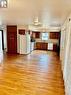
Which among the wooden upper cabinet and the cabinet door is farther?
the cabinet door

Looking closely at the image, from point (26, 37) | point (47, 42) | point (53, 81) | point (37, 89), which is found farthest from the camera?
point (47, 42)

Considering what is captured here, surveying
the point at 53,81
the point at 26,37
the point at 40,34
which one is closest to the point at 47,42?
the point at 40,34

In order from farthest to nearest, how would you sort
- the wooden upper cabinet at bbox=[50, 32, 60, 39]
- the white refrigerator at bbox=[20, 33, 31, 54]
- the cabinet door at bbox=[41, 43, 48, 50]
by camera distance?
1. the cabinet door at bbox=[41, 43, 48, 50]
2. the wooden upper cabinet at bbox=[50, 32, 60, 39]
3. the white refrigerator at bbox=[20, 33, 31, 54]

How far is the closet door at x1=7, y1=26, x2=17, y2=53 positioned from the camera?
10.5m

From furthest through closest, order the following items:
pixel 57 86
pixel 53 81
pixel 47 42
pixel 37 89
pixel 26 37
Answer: pixel 47 42
pixel 26 37
pixel 53 81
pixel 57 86
pixel 37 89

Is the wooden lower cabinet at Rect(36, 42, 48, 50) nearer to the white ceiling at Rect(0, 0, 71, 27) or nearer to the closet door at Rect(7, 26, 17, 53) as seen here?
the closet door at Rect(7, 26, 17, 53)

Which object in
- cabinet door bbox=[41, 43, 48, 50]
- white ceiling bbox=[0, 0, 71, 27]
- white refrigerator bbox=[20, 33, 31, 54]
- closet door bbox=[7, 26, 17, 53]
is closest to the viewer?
white ceiling bbox=[0, 0, 71, 27]

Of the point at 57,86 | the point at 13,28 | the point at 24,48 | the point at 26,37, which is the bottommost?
the point at 57,86

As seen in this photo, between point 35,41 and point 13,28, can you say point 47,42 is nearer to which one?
point 35,41

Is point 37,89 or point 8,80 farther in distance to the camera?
point 8,80

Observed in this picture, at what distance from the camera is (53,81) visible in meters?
4.55

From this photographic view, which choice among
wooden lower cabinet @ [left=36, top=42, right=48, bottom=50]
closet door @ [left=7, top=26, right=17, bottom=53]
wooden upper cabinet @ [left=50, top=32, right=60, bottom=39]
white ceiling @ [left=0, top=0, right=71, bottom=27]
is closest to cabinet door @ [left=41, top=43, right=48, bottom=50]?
wooden lower cabinet @ [left=36, top=42, right=48, bottom=50]

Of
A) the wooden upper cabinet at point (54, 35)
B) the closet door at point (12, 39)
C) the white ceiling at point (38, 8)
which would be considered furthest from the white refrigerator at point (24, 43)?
the white ceiling at point (38, 8)

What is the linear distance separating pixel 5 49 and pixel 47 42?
4.53 meters
